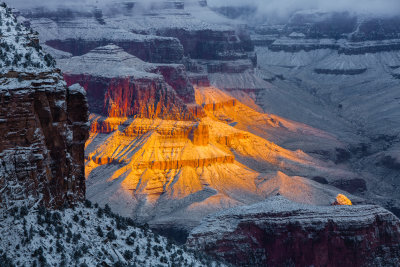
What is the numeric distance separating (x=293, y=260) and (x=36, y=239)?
17.9m

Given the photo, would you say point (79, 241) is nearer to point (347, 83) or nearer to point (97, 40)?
point (97, 40)

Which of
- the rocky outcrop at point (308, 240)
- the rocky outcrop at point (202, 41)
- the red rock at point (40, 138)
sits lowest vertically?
the rocky outcrop at point (202, 41)

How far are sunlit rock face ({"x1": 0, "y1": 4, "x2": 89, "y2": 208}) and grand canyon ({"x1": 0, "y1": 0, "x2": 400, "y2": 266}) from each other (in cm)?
4

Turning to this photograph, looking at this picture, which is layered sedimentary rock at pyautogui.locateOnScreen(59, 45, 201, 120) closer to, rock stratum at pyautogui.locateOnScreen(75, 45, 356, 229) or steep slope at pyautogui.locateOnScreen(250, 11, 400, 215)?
rock stratum at pyautogui.locateOnScreen(75, 45, 356, 229)

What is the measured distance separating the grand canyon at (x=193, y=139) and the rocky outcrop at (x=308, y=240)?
0.06m

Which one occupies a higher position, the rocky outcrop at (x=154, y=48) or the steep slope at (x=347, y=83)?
the rocky outcrop at (x=154, y=48)

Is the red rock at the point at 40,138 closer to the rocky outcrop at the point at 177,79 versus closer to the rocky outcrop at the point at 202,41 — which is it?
the rocky outcrop at the point at 177,79

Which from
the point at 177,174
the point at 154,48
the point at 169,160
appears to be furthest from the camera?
the point at 154,48

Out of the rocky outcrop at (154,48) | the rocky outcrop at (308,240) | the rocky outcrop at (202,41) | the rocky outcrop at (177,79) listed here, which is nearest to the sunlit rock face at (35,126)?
the rocky outcrop at (308,240)

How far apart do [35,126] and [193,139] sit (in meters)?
43.0

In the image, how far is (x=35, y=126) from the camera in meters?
19.5

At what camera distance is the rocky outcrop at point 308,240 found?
3409 cm

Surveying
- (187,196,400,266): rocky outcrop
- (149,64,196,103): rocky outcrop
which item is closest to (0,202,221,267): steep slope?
(187,196,400,266): rocky outcrop

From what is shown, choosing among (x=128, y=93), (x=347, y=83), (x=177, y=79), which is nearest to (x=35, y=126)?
(x=128, y=93)
